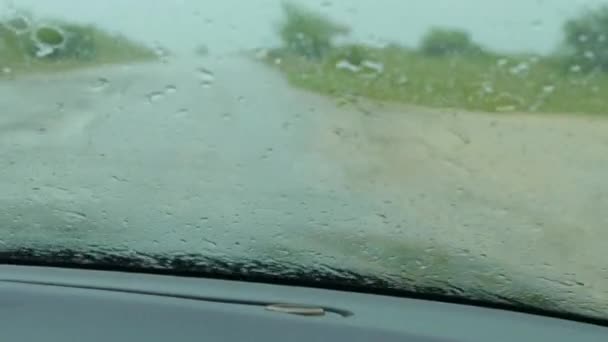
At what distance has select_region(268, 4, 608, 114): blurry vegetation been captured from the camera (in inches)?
135

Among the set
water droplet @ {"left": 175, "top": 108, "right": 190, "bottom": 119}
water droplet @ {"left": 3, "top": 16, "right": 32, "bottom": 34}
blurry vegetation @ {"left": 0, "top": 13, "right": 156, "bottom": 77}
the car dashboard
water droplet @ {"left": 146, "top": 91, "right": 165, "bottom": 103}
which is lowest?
the car dashboard

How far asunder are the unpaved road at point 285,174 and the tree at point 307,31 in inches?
5.4

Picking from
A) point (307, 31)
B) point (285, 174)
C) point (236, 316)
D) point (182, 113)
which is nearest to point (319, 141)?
point (285, 174)

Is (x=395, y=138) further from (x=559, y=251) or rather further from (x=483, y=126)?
(x=559, y=251)

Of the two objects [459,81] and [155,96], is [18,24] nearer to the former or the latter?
[155,96]

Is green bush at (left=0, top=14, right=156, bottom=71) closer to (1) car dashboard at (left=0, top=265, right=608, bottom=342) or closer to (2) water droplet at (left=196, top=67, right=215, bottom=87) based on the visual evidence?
(2) water droplet at (left=196, top=67, right=215, bottom=87)

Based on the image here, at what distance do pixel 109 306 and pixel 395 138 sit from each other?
108cm

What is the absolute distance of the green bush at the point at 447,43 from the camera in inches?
137

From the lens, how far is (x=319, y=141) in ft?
11.6

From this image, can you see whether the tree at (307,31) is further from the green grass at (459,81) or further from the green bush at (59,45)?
the green bush at (59,45)

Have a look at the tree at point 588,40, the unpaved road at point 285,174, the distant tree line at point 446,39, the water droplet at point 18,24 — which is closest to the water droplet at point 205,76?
the unpaved road at point 285,174

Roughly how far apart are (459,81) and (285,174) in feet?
2.05

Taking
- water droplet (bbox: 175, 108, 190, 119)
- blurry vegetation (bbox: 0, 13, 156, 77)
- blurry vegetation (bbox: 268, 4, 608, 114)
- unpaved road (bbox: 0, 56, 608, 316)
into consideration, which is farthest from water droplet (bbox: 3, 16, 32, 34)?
blurry vegetation (bbox: 268, 4, 608, 114)

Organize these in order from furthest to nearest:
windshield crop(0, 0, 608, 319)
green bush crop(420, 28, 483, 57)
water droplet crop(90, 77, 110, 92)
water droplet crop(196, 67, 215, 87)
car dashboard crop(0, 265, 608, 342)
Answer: water droplet crop(90, 77, 110, 92) < water droplet crop(196, 67, 215, 87) < green bush crop(420, 28, 483, 57) < windshield crop(0, 0, 608, 319) < car dashboard crop(0, 265, 608, 342)
